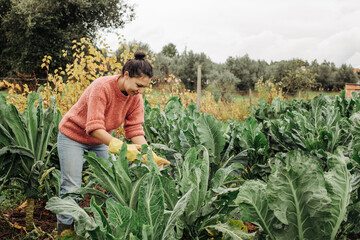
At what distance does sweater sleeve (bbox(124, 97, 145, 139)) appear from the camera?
121 inches

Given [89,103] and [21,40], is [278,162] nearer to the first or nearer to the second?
[89,103]

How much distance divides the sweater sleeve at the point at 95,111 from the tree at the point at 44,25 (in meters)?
19.1

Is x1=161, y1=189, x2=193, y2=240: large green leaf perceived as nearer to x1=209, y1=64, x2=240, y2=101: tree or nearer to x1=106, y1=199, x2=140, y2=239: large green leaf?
x1=106, y1=199, x2=140, y2=239: large green leaf

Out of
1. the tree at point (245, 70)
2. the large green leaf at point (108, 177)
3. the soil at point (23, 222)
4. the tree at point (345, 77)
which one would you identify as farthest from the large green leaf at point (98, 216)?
the tree at point (345, 77)

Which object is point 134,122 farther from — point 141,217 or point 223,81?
point 223,81

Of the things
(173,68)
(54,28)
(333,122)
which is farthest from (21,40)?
(333,122)

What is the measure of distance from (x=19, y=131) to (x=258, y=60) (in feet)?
112

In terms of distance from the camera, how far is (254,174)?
277 centimetres

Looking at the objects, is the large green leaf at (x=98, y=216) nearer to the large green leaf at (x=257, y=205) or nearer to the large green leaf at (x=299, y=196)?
the large green leaf at (x=257, y=205)

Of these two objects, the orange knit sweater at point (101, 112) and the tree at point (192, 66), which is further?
the tree at point (192, 66)

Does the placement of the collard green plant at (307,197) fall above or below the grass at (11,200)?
above

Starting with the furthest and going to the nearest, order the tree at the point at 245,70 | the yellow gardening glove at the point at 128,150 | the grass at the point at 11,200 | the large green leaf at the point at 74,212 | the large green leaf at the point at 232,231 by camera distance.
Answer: the tree at the point at 245,70 → the grass at the point at 11,200 → the yellow gardening glove at the point at 128,150 → the large green leaf at the point at 232,231 → the large green leaf at the point at 74,212

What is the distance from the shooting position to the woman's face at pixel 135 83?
2.57 metres

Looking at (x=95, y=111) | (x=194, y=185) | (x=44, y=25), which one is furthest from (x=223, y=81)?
(x=194, y=185)
